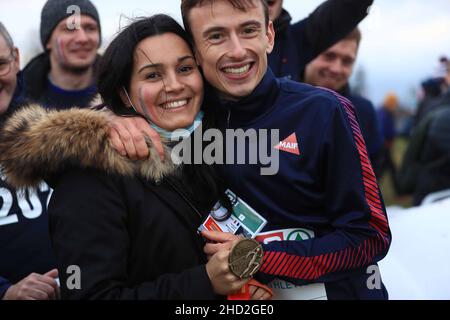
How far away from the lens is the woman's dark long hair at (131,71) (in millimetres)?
2105

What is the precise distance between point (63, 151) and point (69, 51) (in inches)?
101

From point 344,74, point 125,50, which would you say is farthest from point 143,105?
point 344,74

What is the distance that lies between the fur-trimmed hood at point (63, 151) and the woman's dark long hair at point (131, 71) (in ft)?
0.42

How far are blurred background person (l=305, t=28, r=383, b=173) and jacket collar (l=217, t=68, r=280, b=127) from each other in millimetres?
2231

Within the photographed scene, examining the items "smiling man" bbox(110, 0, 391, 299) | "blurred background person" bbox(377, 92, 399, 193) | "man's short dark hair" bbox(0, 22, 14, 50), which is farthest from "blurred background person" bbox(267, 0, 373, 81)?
"blurred background person" bbox(377, 92, 399, 193)

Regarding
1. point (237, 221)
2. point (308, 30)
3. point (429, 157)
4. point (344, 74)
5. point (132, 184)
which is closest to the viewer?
point (132, 184)

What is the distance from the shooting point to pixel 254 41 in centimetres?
219

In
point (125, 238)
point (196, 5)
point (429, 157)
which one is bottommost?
point (429, 157)

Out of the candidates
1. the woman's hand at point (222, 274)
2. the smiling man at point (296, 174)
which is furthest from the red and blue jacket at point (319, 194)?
the woman's hand at point (222, 274)

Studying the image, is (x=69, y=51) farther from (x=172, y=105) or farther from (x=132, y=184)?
(x=132, y=184)

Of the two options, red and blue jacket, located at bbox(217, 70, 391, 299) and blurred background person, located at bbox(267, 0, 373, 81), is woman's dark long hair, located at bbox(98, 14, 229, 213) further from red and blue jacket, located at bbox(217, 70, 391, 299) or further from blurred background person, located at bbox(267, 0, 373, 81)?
blurred background person, located at bbox(267, 0, 373, 81)

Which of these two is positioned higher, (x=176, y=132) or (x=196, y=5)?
(x=196, y=5)

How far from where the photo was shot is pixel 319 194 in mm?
2064

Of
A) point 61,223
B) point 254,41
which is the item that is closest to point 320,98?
point 254,41
